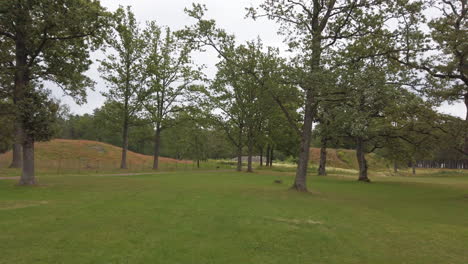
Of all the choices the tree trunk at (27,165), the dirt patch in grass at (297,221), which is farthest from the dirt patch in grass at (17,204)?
the dirt patch in grass at (297,221)

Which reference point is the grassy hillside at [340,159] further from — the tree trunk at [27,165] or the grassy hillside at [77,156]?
the tree trunk at [27,165]

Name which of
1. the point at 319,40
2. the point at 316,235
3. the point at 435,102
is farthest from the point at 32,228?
the point at 435,102

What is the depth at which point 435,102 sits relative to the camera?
21.9 metres

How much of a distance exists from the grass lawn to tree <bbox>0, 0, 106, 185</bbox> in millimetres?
5198

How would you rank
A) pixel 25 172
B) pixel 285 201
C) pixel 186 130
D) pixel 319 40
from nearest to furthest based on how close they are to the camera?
pixel 285 201
pixel 25 172
pixel 319 40
pixel 186 130

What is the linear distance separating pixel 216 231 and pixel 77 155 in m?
44.9

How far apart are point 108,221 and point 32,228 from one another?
82.5 inches

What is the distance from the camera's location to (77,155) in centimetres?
4700

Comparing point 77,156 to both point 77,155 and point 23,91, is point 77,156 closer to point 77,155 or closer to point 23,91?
point 77,155

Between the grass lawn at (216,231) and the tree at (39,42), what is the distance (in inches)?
205

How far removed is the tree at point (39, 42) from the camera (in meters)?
17.5

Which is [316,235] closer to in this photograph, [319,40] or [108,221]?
[108,221]

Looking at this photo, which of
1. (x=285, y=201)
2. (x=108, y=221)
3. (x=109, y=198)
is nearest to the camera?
(x=108, y=221)

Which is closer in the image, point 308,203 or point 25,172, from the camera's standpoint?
point 308,203
